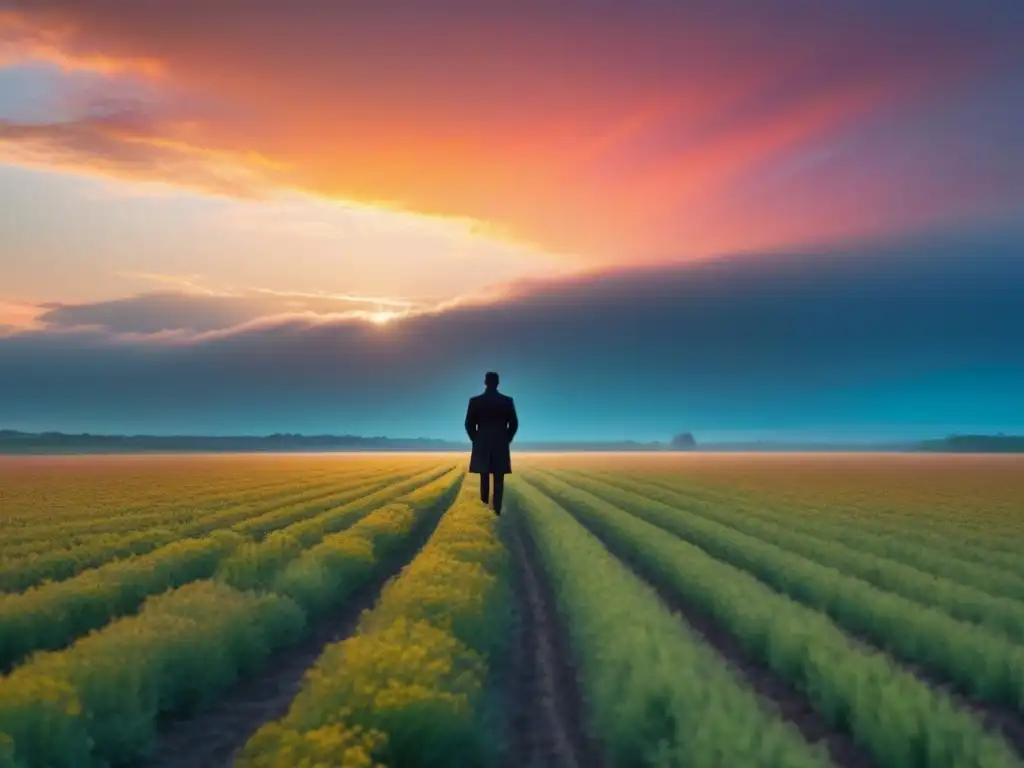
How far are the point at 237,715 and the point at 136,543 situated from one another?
10.9 metres

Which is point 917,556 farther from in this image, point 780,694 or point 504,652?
point 504,652

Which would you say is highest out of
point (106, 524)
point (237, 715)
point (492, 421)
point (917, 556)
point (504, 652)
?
point (492, 421)

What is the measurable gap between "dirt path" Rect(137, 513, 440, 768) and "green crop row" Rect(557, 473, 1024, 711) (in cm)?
666

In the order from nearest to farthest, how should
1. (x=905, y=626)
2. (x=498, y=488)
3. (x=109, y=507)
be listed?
(x=905, y=626) < (x=498, y=488) < (x=109, y=507)

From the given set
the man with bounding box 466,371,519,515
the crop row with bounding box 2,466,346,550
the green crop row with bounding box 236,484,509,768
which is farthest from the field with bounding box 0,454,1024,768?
the man with bounding box 466,371,519,515

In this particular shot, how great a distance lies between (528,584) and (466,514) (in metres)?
7.19

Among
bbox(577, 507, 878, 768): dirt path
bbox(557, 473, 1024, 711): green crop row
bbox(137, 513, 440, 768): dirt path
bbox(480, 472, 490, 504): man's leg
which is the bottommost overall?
bbox(137, 513, 440, 768): dirt path

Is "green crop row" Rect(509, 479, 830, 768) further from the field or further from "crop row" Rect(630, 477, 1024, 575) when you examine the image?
"crop row" Rect(630, 477, 1024, 575)

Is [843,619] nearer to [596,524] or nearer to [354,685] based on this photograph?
[354,685]

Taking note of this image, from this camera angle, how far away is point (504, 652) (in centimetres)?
940

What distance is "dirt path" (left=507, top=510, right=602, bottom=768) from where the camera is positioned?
6383mm

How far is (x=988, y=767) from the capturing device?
4973 mm

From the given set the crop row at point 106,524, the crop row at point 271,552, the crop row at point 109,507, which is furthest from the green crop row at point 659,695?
the crop row at point 109,507

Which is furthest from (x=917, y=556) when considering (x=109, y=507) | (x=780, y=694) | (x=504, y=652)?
(x=109, y=507)
